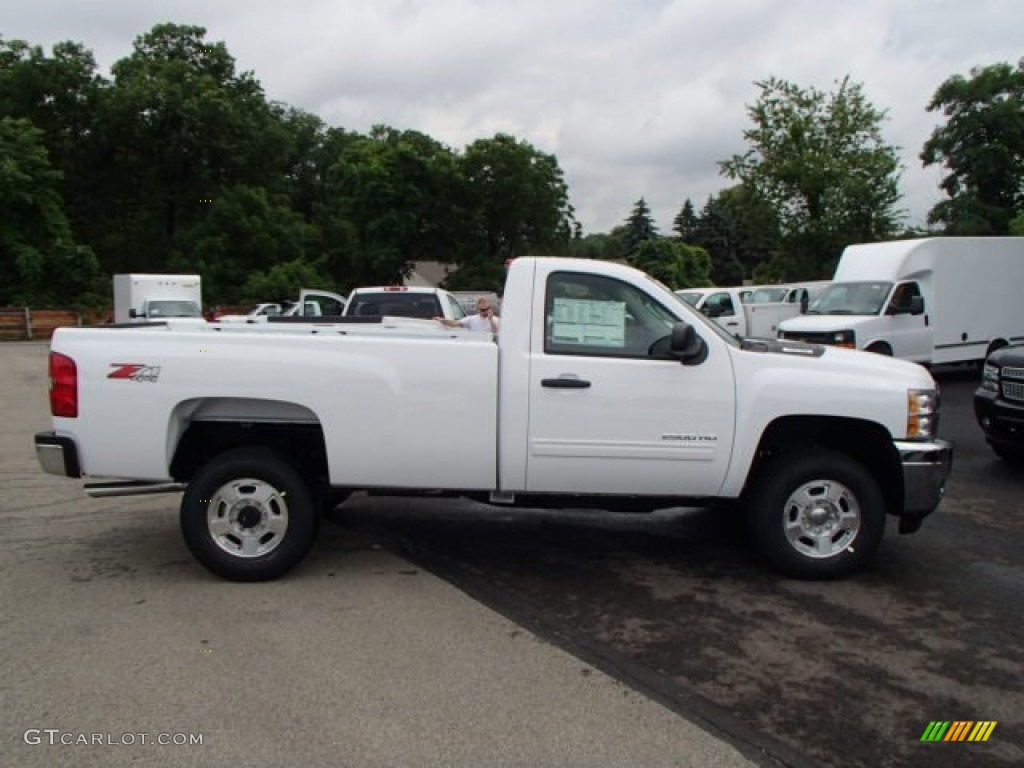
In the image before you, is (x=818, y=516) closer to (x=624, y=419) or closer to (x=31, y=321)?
(x=624, y=419)

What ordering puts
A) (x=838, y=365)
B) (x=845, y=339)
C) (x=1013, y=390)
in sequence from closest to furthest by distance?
(x=838, y=365) < (x=1013, y=390) < (x=845, y=339)

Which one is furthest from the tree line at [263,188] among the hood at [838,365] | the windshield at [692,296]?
the hood at [838,365]

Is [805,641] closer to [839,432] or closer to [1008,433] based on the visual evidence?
[839,432]

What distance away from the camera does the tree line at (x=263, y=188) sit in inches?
1679

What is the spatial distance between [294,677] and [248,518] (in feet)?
4.92

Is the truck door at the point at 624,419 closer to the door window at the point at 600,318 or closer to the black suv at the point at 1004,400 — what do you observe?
the door window at the point at 600,318

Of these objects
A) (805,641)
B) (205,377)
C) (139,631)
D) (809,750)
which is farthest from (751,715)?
(205,377)

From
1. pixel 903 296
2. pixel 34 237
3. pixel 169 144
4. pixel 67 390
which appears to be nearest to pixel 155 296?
pixel 34 237

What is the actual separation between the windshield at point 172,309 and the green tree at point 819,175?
23903 millimetres

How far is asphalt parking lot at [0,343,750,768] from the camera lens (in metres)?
3.34

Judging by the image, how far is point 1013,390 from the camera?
8.31m

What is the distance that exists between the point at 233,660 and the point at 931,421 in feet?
14.3

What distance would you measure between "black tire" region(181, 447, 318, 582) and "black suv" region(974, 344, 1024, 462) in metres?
6.94

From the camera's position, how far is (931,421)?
17.5ft
